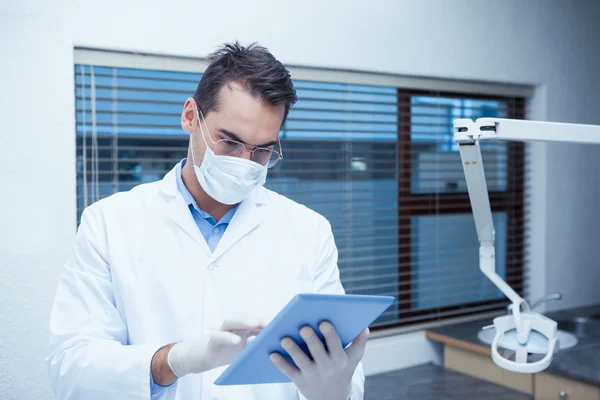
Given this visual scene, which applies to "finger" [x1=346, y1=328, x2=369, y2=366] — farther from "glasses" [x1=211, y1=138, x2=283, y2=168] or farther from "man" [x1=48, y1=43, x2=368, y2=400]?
"glasses" [x1=211, y1=138, x2=283, y2=168]

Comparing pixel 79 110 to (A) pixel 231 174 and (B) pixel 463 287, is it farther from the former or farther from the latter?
(B) pixel 463 287

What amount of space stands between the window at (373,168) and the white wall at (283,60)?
0.41ft

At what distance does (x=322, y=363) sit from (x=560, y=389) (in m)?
1.46

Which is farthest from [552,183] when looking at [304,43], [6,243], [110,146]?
[6,243]

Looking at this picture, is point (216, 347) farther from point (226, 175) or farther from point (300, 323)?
point (226, 175)

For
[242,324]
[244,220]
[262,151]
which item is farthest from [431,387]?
[242,324]

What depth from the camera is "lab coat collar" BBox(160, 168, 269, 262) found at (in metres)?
1.40

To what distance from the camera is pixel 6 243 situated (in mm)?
1829

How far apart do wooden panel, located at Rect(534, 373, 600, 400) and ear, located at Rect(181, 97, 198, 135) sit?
1.60 metres

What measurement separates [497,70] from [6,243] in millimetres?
2239

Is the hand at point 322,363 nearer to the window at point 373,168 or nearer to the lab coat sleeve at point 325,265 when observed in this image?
the lab coat sleeve at point 325,265

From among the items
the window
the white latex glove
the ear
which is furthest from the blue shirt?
the window

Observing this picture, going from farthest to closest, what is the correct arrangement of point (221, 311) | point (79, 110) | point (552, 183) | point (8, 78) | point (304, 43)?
point (552, 183), point (304, 43), point (79, 110), point (8, 78), point (221, 311)

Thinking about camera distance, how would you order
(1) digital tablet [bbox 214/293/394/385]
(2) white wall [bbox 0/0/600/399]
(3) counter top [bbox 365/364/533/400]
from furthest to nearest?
1. (3) counter top [bbox 365/364/533/400]
2. (2) white wall [bbox 0/0/600/399]
3. (1) digital tablet [bbox 214/293/394/385]
